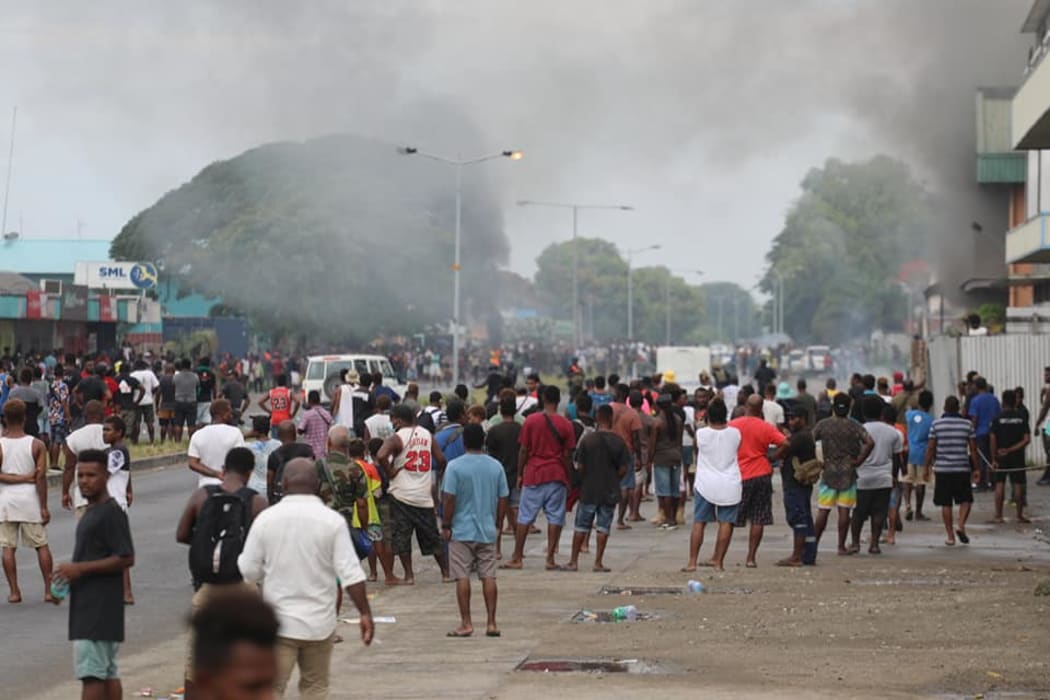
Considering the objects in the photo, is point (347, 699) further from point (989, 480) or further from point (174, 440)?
point (174, 440)

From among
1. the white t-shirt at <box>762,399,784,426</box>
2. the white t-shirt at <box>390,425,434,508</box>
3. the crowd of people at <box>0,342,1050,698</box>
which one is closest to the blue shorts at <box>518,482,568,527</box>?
the crowd of people at <box>0,342,1050,698</box>

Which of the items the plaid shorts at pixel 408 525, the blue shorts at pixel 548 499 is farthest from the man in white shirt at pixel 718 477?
the plaid shorts at pixel 408 525

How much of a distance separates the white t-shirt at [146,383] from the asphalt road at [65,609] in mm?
8821

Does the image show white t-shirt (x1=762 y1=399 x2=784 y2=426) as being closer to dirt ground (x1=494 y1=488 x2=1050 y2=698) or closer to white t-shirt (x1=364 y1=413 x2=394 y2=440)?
dirt ground (x1=494 y1=488 x2=1050 y2=698)

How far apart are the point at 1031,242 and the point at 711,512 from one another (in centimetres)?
1470

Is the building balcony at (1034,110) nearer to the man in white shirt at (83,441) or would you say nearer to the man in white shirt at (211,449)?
the man in white shirt at (211,449)

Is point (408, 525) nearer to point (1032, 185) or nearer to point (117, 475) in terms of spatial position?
point (117, 475)

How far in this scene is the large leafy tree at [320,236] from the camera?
70.8 meters

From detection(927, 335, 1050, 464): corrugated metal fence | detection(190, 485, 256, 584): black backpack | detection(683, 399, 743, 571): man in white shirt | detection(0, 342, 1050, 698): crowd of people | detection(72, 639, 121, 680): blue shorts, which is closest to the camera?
detection(0, 342, 1050, 698): crowd of people

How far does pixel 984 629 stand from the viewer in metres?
12.4

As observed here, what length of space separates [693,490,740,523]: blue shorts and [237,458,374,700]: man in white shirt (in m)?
8.17

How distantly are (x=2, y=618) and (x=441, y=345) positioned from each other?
76.0 m

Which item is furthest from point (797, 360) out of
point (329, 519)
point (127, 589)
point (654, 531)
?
point (329, 519)

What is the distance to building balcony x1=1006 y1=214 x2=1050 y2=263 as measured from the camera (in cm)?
2742
